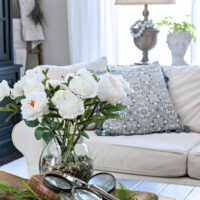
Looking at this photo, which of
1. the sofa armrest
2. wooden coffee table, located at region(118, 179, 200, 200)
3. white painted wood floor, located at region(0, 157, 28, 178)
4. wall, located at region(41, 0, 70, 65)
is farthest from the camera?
wall, located at region(41, 0, 70, 65)

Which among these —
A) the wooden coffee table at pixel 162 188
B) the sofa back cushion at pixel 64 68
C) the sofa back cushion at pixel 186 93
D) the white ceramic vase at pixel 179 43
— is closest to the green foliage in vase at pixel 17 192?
the wooden coffee table at pixel 162 188

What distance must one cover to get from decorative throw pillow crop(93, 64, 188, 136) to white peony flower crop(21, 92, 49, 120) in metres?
1.23

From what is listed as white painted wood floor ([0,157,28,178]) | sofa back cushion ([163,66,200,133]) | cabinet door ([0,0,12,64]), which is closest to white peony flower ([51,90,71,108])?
sofa back cushion ([163,66,200,133])

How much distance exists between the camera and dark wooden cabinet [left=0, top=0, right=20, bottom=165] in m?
3.47

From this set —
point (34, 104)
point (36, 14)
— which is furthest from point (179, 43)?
point (34, 104)

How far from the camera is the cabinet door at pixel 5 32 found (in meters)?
3.50

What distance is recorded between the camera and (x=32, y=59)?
15.0 ft

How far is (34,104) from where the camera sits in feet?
A: 3.84

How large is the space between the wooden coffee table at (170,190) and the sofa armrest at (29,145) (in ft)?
2.87

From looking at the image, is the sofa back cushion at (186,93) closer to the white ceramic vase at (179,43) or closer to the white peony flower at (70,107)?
the white ceramic vase at (179,43)

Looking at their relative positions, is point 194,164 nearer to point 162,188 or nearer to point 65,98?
point 162,188

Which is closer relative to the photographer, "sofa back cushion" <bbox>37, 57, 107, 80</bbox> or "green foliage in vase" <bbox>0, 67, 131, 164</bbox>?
"green foliage in vase" <bbox>0, 67, 131, 164</bbox>

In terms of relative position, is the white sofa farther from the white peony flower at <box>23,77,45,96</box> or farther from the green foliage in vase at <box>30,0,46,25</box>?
the green foliage in vase at <box>30,0,46,25</box>

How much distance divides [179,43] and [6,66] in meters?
1.44
